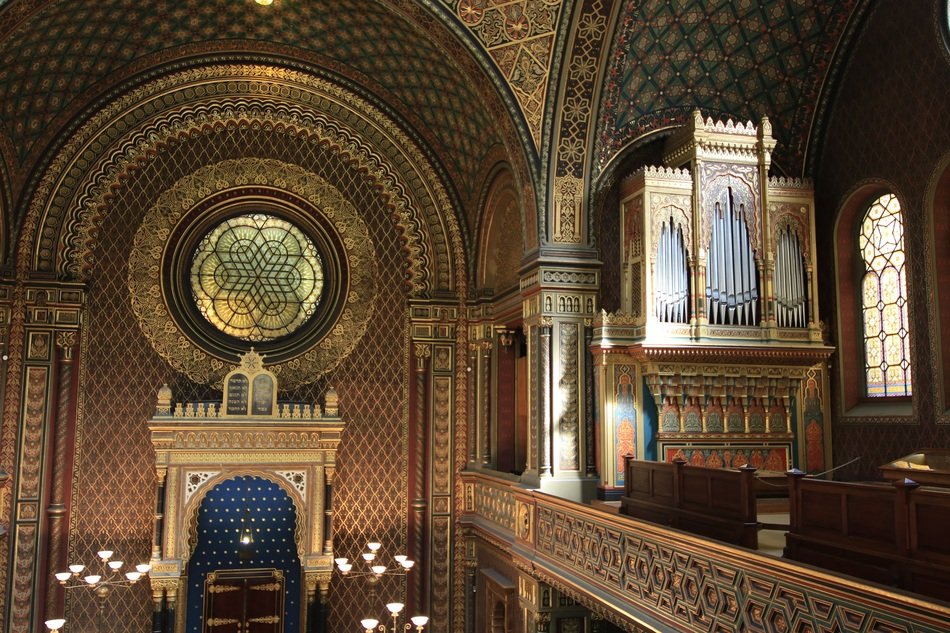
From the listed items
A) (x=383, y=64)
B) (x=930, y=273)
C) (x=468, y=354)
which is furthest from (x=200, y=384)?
(x=930, y=273)

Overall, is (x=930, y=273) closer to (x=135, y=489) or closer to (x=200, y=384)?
(x=200, y=384)

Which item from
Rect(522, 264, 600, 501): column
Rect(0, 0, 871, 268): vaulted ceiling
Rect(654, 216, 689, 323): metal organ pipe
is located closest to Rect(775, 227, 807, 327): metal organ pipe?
Rect(654, 216, 689, 323): metal organ pipe

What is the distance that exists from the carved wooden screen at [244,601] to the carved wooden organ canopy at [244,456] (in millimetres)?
549

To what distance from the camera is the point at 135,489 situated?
13133mm

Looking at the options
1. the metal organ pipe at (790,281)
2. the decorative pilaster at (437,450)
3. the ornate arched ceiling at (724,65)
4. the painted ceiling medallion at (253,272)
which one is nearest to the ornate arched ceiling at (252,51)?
the ornate arched ceiling at (724,65)

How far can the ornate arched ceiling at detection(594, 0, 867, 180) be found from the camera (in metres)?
11.2

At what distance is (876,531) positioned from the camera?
616cm

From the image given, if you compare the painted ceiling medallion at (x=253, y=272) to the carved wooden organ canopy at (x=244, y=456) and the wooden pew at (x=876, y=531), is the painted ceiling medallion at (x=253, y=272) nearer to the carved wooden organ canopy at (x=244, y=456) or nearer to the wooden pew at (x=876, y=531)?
the carved wooden organ canopy at (x=244, y=456)

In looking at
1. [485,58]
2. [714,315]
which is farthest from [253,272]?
[714,315]

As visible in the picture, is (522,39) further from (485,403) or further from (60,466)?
(60,466)

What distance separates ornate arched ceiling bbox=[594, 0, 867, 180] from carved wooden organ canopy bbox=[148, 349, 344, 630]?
19.0 ft

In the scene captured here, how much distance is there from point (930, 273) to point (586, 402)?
4.34m

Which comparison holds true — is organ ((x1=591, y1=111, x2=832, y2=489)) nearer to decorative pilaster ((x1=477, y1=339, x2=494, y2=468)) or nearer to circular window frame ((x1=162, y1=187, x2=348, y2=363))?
decorative pilaster ((x1=477, y1=339, x2=494, y2=468))

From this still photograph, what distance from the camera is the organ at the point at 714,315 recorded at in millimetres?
10977
